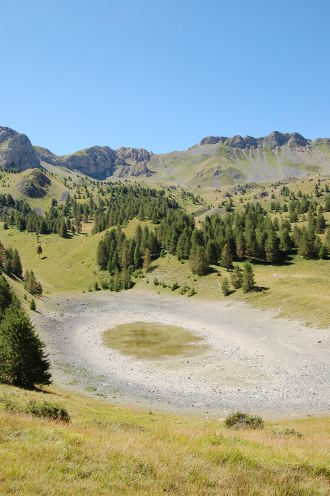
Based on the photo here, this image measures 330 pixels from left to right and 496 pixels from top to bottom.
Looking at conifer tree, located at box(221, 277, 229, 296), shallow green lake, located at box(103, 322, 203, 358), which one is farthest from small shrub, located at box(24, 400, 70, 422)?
conifer tree, located at box(221, 277, 229, 296)

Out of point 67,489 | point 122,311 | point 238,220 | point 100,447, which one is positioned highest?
point 238,220

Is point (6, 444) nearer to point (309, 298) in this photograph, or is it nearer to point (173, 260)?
point (309, 298)

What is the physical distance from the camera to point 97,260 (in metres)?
137

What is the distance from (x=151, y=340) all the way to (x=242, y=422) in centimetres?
3951

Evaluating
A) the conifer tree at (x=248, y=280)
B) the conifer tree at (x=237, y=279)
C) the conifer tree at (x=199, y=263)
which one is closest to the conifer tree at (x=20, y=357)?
the conifer tree at (x=248, y=280)

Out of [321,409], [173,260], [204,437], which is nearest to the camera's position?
[204,437]

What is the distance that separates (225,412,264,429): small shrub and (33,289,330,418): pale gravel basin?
9.05 m

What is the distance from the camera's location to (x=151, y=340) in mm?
59281

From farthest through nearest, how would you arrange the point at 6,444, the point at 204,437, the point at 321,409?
the point at 321,409
the point at 204,437
the point at 6,444

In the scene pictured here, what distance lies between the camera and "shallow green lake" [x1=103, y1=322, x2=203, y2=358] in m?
51.9

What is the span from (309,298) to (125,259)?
7455 centimetres

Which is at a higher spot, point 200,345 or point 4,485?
point 4,485

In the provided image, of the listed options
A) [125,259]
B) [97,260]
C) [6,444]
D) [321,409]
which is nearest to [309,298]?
[321,409]

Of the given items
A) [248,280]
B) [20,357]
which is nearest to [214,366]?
[20,357]
